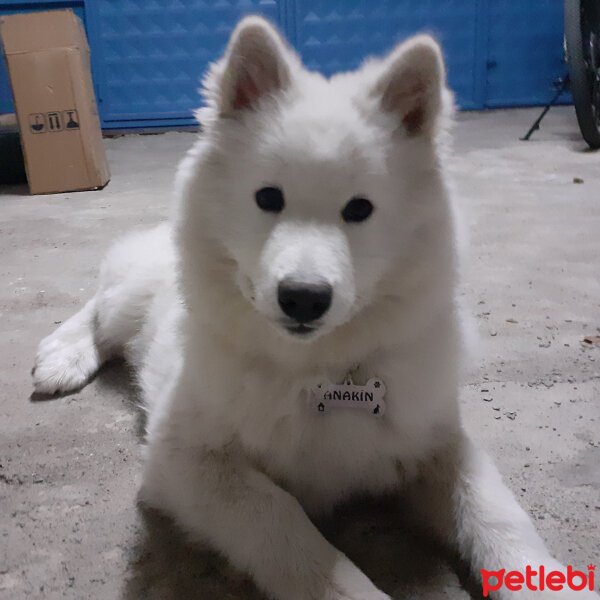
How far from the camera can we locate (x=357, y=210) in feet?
4.30

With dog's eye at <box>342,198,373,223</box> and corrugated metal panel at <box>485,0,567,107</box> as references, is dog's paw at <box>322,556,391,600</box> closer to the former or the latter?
dog's eye at <box>342,198,373,223</box>

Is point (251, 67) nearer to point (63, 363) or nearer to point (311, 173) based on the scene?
point (311, 173)

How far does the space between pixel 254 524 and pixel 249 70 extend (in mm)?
1005

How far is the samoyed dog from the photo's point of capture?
1.28 metres

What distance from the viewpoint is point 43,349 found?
89.0 inches

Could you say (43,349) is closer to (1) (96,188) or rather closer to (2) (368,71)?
(2) (368,71)

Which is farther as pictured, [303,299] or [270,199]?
[270,199]

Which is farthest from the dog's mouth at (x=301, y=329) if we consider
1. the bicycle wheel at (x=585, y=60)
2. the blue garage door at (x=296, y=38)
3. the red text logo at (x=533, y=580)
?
the blue garage door at (x=296, y=38)

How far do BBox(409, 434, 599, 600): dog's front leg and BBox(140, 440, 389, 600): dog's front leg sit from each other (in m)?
0.25

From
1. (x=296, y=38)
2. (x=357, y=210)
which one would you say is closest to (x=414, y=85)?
(x=357, y=210)

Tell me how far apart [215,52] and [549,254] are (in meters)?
6.25

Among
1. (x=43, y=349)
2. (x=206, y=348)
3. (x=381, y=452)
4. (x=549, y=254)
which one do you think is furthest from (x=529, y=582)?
(x=549, y=254)

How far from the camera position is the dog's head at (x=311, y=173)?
1220mm

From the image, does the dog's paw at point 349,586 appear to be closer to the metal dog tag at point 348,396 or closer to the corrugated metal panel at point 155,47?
the metal dog tag at point 348,396
